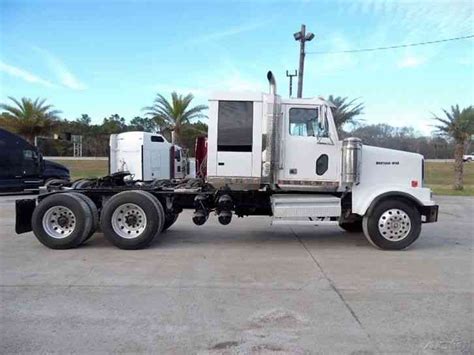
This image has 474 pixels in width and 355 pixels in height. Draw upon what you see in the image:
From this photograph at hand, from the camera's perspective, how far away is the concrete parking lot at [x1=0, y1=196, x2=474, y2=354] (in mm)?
4359

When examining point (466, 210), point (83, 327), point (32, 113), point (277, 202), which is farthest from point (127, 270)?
point (32, 113)

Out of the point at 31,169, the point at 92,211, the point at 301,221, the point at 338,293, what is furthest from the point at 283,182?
the point at 31,169

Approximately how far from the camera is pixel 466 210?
16.7 metres

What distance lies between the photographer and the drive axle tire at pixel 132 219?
28.0ft

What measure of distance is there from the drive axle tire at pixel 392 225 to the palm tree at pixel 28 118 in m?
30.8

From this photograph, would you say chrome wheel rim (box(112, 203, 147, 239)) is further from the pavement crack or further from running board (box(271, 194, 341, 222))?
the pavement crack

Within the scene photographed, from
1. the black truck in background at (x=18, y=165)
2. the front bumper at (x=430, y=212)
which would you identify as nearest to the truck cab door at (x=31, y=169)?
the black truck in background at (x=18, y=165)

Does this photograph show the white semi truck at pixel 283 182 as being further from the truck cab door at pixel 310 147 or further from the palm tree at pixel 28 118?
the palm tree at pixel 28 118

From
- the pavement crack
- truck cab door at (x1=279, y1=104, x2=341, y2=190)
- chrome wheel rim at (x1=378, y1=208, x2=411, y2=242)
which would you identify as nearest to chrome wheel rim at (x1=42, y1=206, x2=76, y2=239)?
truck cab door at (x1=279, y1=104, x2=341, y2=190)

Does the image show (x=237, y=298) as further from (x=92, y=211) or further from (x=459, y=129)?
(x=459, y=129)

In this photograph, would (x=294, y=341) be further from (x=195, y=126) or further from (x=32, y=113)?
(x=32, y=113)

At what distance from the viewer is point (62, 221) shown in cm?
873

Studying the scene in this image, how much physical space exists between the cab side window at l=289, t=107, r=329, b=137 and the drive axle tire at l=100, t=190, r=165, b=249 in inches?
110

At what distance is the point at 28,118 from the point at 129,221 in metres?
28.8
